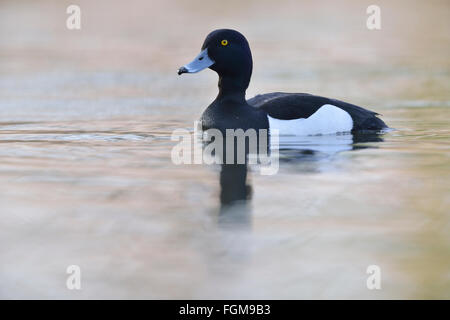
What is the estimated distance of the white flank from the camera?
827 centimetres

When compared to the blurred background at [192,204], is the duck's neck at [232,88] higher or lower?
higher

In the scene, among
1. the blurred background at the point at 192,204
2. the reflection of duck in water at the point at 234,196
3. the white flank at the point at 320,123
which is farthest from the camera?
the white flank at the point at 320,123

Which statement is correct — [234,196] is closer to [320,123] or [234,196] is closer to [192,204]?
[192,204]

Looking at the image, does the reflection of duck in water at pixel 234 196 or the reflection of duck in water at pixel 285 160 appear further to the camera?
the reflection of duck in water at pixel 285 160

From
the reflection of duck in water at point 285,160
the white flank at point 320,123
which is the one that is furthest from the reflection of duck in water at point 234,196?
the white flank at point 320,123

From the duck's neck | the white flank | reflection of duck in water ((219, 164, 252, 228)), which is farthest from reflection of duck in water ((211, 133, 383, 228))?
the duck's neck

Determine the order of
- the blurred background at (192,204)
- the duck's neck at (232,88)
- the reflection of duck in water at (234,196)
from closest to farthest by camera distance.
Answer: the blurred background at (192,204), the reflection of duck in water at (234,196), the duck's neck at (232,88)

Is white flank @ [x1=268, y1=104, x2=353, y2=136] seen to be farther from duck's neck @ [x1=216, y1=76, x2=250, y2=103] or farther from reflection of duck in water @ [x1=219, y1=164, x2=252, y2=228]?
reflection of duck in water @ [x1=219, y1=164, x2=252, y2=228]

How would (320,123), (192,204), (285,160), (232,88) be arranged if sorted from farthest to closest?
(232,88)
(320,123)
(285,160)
(192,204)

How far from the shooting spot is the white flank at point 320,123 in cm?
827

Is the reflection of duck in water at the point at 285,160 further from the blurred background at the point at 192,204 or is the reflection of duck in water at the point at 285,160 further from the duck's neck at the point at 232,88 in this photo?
the duck's neck at the point at 232,88

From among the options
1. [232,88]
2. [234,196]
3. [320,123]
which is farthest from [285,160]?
[232,88]

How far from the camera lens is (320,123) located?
8.45 meters

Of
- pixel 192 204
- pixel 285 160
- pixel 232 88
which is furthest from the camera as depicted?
pixel 232 88
